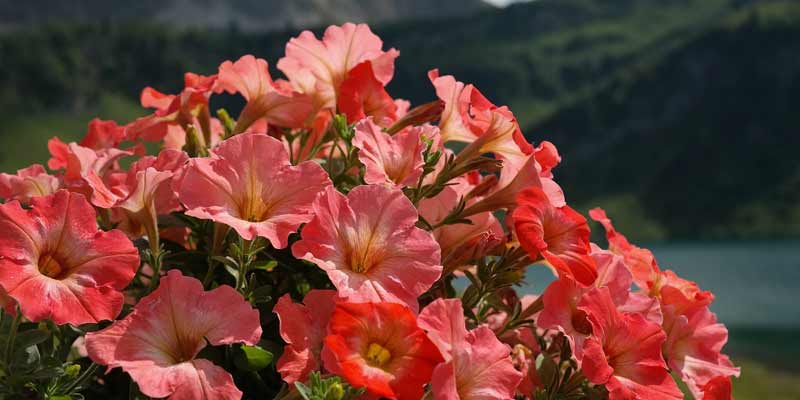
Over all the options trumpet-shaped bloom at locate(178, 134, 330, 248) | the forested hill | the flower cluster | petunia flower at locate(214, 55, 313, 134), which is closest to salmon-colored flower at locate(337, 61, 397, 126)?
the flower cluster

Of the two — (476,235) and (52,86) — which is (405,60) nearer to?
(52,86)

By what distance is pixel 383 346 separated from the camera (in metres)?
1.17

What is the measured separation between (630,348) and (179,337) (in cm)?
78

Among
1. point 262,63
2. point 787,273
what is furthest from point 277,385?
point 787,273

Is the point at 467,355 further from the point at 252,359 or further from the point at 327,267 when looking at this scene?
the point at 252,359

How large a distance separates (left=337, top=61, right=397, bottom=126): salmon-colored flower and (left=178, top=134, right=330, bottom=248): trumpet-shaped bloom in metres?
0.38

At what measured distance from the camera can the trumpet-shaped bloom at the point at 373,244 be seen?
3.87 feet

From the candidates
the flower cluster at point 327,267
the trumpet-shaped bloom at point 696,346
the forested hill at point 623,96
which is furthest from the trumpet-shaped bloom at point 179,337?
the forested hill at point 623,96

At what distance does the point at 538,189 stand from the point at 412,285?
13.9 inches

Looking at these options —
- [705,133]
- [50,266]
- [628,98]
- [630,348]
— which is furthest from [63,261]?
[628,98]

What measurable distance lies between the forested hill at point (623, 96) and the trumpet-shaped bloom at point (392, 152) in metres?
105

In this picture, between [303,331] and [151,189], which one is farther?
[151,189]

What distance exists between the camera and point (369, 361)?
116cm

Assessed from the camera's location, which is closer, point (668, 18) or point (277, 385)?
point (277, 385)
